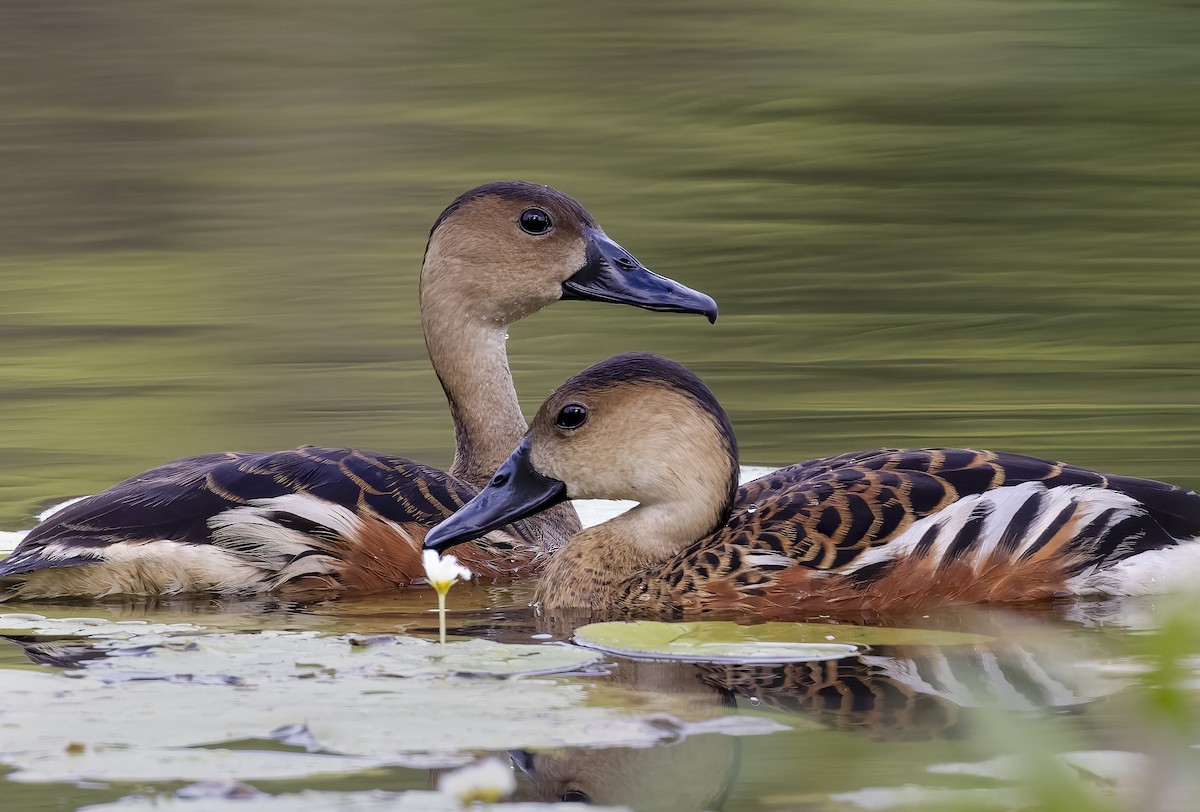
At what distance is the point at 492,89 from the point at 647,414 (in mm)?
14110

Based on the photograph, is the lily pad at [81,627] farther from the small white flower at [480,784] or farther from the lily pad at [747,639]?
the small white flower at [480,784]

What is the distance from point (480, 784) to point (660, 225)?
11.2 meters

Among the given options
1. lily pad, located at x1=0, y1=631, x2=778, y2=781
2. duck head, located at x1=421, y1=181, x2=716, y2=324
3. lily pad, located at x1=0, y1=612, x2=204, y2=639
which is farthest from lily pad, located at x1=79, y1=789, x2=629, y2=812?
duck head, located at x1=421, y1=181, x2=716, y2=324

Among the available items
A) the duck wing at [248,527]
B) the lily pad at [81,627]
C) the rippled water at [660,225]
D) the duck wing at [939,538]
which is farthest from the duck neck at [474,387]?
the lily pad at [81,627]

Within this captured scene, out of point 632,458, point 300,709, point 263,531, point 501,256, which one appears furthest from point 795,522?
point 501,256

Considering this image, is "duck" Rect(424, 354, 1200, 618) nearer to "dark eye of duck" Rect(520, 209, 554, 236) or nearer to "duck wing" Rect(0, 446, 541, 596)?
"duck wing" Rect(0, 446, 541, 596)

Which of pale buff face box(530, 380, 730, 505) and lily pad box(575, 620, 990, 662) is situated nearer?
Result: lily pad box(575, 620, 990, 662)

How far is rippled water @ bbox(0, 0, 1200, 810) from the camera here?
9797 millimetres

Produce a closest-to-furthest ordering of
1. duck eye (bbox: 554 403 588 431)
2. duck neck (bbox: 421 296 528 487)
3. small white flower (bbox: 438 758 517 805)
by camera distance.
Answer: small white flower (bbox: 438 758 517 805)
duck eye (bbox: 554 403 588 431)
duck neck (bbox: 421 296 528 487)

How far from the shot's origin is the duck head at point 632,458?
22.9 ft

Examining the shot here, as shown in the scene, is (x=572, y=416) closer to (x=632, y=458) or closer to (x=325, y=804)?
(x=632, y=458)

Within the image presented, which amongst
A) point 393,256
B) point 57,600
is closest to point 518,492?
point 57,600

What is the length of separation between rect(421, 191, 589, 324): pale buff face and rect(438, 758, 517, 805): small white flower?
500 cm

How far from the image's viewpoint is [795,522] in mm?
6840
